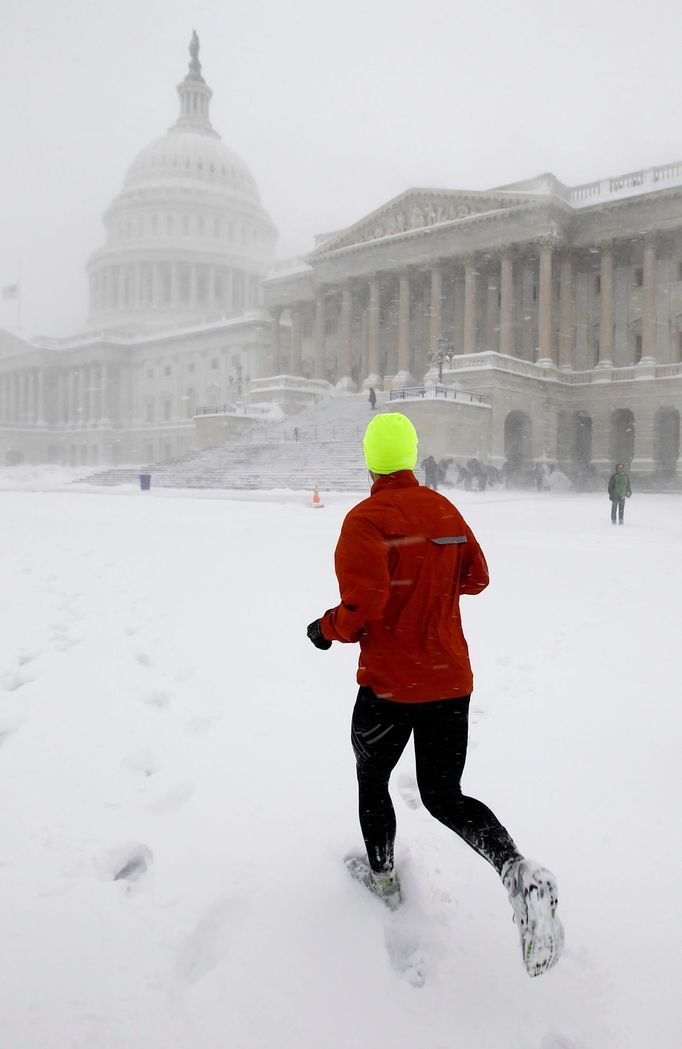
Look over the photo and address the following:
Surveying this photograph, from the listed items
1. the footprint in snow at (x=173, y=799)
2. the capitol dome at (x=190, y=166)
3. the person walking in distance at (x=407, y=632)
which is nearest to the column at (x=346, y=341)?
the footprint in snow at (x=173, y=799)

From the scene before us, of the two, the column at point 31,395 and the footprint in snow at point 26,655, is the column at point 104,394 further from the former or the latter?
the footprint in snow at point 26,655

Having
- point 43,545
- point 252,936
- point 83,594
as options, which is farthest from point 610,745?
point 43,545

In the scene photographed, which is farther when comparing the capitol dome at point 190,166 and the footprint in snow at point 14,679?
the capitol dome at point 190,166

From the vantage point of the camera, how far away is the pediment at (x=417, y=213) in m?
45.0

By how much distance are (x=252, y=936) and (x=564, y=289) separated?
4742cm

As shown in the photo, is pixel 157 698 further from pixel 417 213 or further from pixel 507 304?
pixel 417 213

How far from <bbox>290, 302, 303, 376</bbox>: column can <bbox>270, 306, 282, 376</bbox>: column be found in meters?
1.17

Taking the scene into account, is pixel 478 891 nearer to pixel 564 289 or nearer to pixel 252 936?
pixel 252 936

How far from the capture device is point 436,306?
1880 inches

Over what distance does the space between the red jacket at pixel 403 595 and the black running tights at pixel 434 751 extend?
77mm

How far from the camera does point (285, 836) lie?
407 cm

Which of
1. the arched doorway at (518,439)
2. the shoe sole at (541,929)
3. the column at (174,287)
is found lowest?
the shoe sole at (541,929)

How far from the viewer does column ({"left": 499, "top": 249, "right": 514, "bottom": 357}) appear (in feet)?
147

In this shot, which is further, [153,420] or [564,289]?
[153,420]
